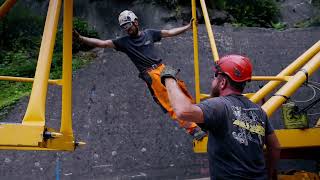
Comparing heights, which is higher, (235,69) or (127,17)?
(127,17)

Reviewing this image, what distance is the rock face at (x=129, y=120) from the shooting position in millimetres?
6922

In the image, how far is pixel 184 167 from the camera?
675 centimetres

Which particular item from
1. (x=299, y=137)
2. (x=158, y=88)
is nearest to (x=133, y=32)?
(x=158, y=88)

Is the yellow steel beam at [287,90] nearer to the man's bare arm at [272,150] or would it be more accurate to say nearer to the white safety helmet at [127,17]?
the man's bare arm at [272,150]

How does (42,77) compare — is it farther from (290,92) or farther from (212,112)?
(290,92)

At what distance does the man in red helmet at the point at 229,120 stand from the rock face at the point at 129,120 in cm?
385

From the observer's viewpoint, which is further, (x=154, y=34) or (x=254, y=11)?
(x=254, y=11)

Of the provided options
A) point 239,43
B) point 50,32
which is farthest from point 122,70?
point 50,32

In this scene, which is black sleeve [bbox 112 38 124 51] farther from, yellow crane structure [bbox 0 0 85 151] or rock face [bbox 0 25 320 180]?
rock face [bbox 0 25 320 180]

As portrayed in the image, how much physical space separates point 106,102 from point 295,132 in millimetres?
5319

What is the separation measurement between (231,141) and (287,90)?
3.79ft

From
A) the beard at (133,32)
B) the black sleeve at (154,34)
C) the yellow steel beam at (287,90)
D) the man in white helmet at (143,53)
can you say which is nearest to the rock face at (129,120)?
the man in white helmet at (143,53)

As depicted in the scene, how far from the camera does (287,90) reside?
135 inches

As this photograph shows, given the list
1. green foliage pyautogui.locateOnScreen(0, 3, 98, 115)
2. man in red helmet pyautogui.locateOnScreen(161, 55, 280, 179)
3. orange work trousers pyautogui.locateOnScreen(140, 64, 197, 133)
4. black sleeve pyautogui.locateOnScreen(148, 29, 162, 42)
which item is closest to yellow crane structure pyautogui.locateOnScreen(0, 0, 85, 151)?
man in red helmet pyautogui.locateOnScreen(161, 55, 280, 179)
